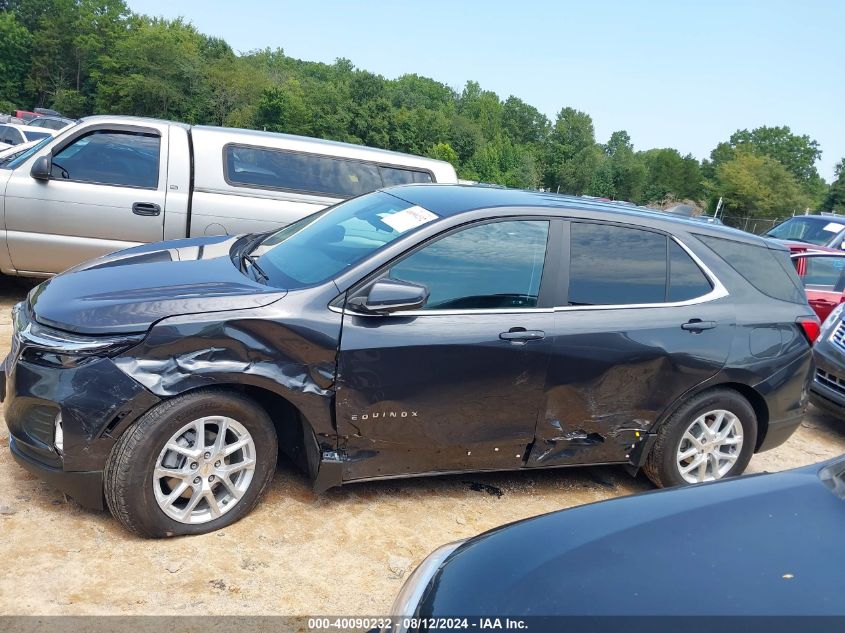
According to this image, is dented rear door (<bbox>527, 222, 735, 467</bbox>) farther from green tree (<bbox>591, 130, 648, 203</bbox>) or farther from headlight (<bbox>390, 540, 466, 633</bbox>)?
green tree (<bbox>591, 130, 648, 203</bbox>)

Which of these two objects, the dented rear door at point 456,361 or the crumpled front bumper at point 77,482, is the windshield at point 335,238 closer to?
the dented rear door at point 456,361

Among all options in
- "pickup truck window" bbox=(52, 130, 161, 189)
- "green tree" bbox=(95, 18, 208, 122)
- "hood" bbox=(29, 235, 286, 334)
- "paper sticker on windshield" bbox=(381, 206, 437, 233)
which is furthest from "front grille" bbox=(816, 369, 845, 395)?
"green tree" bbox=(95, 18, 208, 122)

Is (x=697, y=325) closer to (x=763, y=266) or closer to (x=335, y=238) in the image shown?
(x=763, y=266)

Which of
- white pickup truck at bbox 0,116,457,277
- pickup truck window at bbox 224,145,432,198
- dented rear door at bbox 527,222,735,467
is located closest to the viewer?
dented rear door at bbox 527,222,735,467

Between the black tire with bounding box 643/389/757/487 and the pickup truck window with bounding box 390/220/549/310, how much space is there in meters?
1.24

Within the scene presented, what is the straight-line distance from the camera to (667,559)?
189 cm

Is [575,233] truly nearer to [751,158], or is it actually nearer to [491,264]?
[491,264]

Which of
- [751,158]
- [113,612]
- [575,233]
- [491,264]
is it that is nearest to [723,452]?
[575,233]

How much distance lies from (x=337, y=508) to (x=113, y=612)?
1.26m

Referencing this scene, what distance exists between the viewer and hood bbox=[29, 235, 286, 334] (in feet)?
10.3

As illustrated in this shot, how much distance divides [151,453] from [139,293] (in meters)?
0.76

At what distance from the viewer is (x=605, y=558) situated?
6.23ft

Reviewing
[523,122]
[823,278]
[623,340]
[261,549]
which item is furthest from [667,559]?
[523,122]

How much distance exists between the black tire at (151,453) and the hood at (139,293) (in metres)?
0.40
